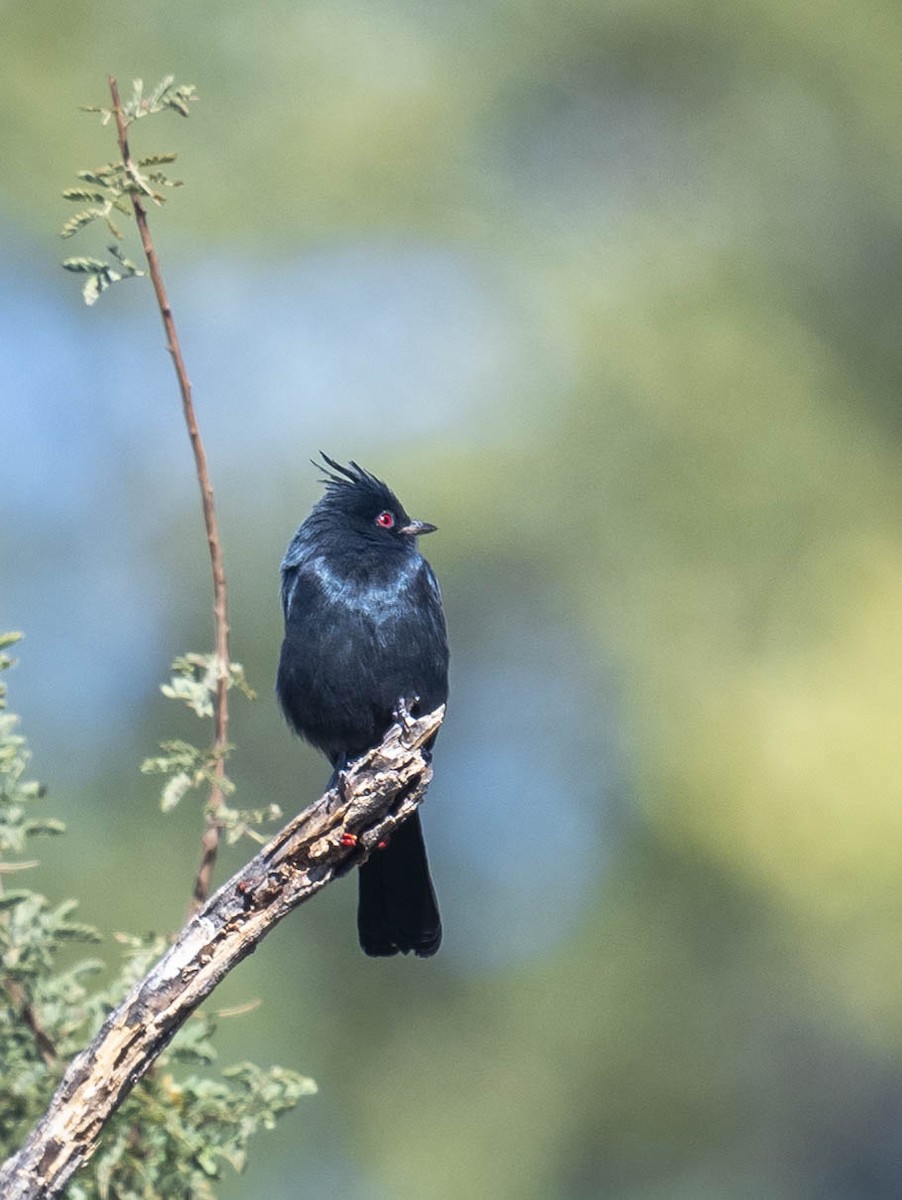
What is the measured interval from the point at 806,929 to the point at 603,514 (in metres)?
3.66

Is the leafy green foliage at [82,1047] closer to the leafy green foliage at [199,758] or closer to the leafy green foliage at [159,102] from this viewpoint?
the leafy green foliage at [199,758]

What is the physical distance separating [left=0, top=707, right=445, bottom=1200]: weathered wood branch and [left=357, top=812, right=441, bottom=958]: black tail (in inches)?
51.2

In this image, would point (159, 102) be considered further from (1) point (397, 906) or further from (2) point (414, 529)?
(1) point (397, 906)

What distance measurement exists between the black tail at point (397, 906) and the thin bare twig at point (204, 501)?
1091 millimetres

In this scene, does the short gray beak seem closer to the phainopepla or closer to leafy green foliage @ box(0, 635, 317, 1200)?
the phainopepla

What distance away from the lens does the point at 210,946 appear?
373cm

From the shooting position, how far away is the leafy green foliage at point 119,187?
4.00 meters

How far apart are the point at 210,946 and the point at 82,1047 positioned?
0.86 m

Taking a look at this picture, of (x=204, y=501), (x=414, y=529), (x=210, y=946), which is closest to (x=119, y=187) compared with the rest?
(x=204, y=501)

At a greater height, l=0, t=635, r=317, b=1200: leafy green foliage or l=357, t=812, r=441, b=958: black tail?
l=357, t=812, r=441, b=958: black tail

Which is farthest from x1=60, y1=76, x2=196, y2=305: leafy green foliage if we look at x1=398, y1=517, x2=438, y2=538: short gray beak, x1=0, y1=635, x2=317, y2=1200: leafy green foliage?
x1=398, y1=517, x2=438, y2=538: short gray beak

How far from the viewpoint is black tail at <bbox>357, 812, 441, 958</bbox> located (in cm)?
537

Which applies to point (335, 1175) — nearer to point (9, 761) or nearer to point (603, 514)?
point (603, 514)

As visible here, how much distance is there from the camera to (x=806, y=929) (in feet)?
34.9
